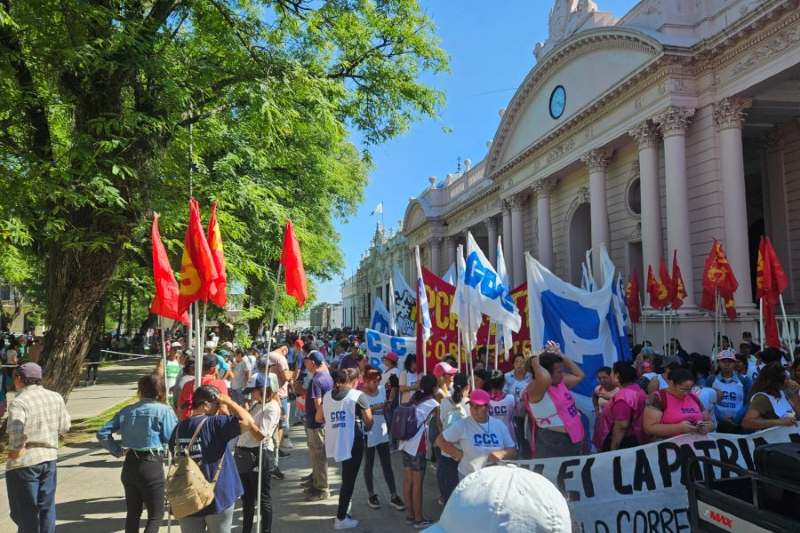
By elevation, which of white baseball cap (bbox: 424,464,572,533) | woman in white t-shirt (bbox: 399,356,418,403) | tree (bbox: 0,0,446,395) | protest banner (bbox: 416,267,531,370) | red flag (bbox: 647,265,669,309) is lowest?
woman in white t-shirt (bbox: 399,356,418,403)

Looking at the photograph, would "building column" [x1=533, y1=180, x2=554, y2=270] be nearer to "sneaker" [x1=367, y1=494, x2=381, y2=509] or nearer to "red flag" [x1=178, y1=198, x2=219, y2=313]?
"sneaker" [x1=367, y1=494, x2=381, y2=509]

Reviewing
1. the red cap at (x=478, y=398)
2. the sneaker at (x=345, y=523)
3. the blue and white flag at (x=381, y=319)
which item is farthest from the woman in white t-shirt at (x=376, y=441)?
the blue and white flag at (x=381, y=319)

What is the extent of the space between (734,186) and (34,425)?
16812mm

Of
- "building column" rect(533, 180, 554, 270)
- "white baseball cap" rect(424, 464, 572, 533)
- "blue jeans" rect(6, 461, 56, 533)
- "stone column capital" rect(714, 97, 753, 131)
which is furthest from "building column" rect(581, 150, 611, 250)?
"white baseball cap" rect(424, 464, 572, 533)

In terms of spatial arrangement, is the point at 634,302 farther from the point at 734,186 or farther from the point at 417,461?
the point at 417,461

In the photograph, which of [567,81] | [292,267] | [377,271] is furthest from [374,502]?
[377,271]

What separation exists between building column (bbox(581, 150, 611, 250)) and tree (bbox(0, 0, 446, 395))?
10851mm

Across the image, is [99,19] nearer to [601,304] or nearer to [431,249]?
[601,304]

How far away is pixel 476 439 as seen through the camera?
4957 mm

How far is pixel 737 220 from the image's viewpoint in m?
15.6

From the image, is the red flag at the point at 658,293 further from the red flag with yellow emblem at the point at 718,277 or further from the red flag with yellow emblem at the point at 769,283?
the red flag with yellow emblem at the point at 769,283

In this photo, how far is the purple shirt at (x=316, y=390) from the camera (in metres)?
7.27

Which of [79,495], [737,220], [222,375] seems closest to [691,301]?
[737,220]

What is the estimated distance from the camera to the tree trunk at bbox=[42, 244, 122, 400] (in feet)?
30.4
